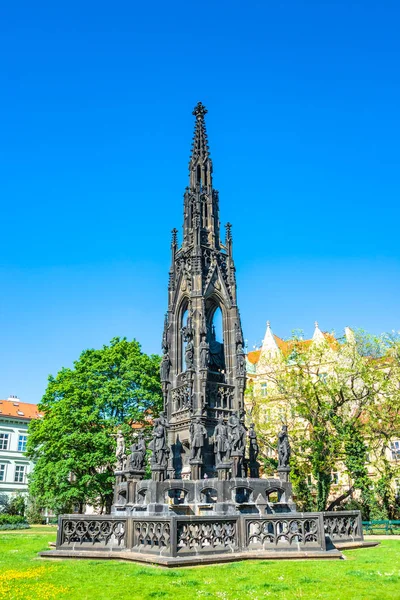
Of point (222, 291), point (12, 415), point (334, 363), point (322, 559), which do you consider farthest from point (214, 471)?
point (12, 415)

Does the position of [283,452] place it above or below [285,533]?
above

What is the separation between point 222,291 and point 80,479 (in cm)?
1703

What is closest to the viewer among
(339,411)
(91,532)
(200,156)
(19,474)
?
(91,532)

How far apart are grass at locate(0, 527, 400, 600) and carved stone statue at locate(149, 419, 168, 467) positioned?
4.76 m

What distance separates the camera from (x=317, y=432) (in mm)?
28062

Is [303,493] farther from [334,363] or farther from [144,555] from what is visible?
[144,555]

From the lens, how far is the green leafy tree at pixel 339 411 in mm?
28125

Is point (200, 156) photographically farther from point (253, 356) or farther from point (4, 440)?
point (4, 440)

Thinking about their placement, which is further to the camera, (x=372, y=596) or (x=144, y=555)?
(x=144, y=555)

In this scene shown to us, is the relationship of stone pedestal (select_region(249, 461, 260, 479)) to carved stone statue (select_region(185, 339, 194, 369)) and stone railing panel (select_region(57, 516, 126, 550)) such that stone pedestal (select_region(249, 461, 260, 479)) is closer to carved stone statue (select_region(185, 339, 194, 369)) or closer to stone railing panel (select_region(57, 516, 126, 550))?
carved stone statue (select_region(185, 339, 194, 369))

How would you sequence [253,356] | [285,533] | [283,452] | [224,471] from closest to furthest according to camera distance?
1. [285,533]
2. [224,471]
3. [283,452]
4. [253,356]

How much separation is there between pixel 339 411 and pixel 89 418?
51.0 feet

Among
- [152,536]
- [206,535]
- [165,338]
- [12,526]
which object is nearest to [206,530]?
[206,535]

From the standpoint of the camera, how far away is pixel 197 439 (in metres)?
16.8
